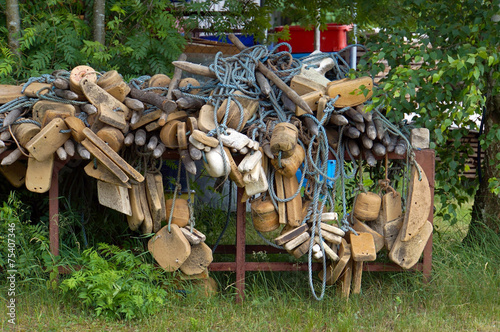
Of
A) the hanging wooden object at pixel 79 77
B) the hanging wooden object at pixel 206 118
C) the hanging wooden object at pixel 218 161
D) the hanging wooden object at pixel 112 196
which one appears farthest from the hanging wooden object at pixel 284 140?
the hanging wooden object at pixel 79 77

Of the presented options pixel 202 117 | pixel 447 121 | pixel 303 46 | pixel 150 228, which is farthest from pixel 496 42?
pixel 303 46

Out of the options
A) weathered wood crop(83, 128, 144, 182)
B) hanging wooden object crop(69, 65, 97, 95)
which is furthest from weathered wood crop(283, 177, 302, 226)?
hanging wooden object crop(69, 65, 97, 95)

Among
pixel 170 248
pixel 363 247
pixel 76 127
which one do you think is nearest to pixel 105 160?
pixel 76 127

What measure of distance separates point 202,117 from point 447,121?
5.89 ft

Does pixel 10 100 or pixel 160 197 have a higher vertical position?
pixel 10 100

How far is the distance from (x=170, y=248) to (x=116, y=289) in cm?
52

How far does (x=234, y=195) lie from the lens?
699cm

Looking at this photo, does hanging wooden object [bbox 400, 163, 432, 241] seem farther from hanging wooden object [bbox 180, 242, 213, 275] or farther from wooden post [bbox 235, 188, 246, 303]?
hanging wooden object [bbox 180, 242, 213, 275]

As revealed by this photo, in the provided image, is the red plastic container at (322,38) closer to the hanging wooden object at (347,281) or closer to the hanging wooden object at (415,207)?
the hanging wooden object at (415,207)

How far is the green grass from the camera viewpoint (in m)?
4.02

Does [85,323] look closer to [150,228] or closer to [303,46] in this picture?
[150,228]

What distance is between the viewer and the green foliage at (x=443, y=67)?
4.17 m

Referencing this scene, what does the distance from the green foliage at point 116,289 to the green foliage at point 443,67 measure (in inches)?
84.5

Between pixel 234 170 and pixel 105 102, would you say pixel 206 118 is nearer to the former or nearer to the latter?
pixel 234 170
